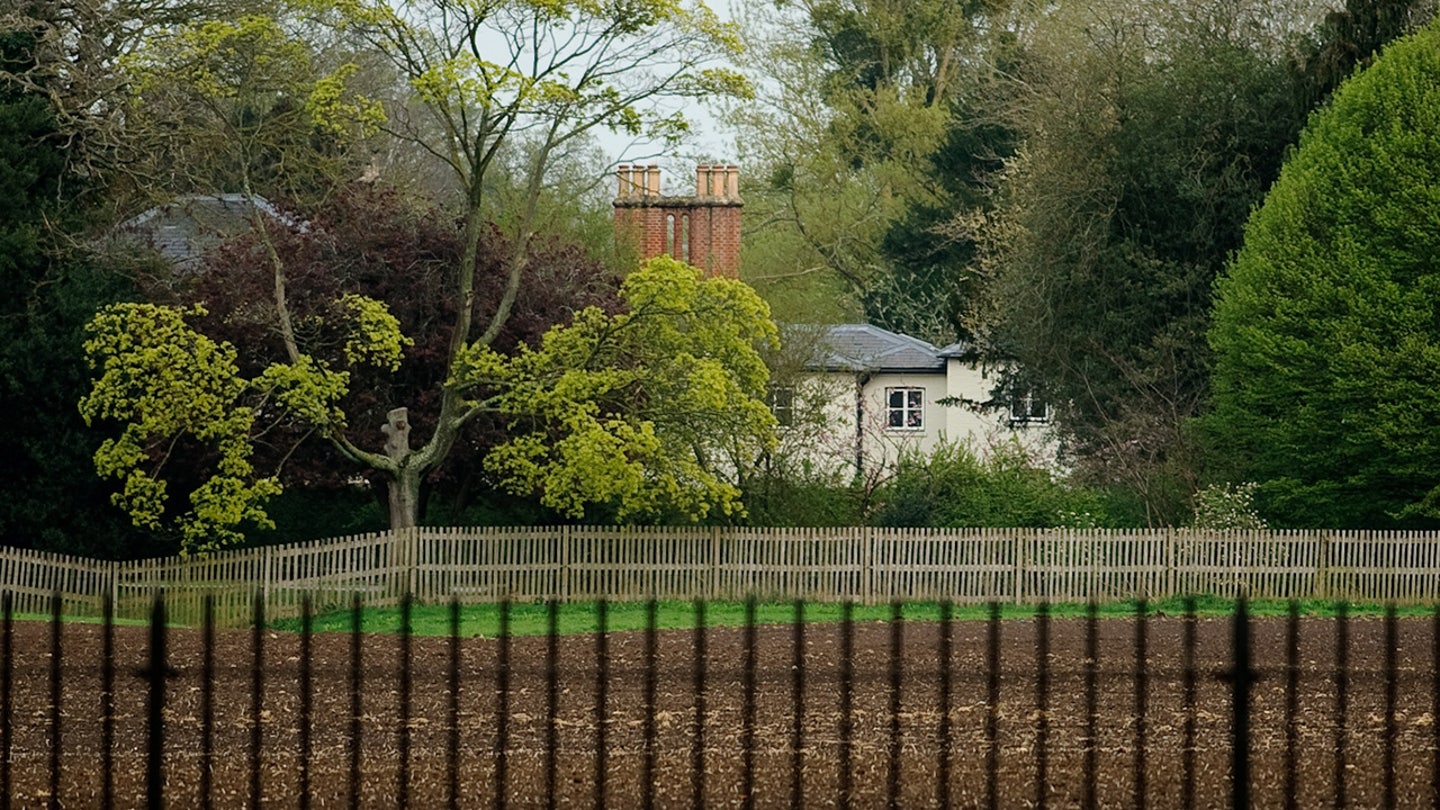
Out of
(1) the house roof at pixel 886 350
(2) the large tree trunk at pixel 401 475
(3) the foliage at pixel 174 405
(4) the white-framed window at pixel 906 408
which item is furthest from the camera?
(4) the white-framed window at pixel 906 408

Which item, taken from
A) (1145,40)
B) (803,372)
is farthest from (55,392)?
(1145,40)

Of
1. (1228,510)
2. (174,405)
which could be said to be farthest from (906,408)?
(174,405)

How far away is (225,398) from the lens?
91.0 ft

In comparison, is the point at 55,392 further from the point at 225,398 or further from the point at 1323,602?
the point at 1323,602

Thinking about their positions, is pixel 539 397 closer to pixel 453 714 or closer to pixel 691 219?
pixel 691 219

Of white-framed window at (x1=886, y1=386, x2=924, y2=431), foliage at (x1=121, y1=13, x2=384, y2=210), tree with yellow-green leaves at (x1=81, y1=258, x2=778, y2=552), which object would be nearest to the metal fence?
tree with yellow-green leaves at (x1=81, y1=258, x2=778, y2=552)

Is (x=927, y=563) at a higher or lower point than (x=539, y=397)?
lower

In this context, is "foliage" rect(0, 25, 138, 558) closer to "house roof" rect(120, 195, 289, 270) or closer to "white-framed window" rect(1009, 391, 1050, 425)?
"house roof" rect(120, 195, 289, 270)

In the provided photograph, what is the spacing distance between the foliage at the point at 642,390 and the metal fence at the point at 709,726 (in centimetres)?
704

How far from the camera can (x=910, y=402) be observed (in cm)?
4878

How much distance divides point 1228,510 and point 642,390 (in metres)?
9.89

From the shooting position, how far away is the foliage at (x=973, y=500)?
A: 32.0 m

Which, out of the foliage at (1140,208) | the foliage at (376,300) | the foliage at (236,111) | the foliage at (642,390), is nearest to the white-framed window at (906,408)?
the foliage at (1140,208)

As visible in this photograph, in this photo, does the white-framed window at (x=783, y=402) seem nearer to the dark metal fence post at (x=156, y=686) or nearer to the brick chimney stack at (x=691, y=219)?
the brick chimney stack at (x=691, y=219)
